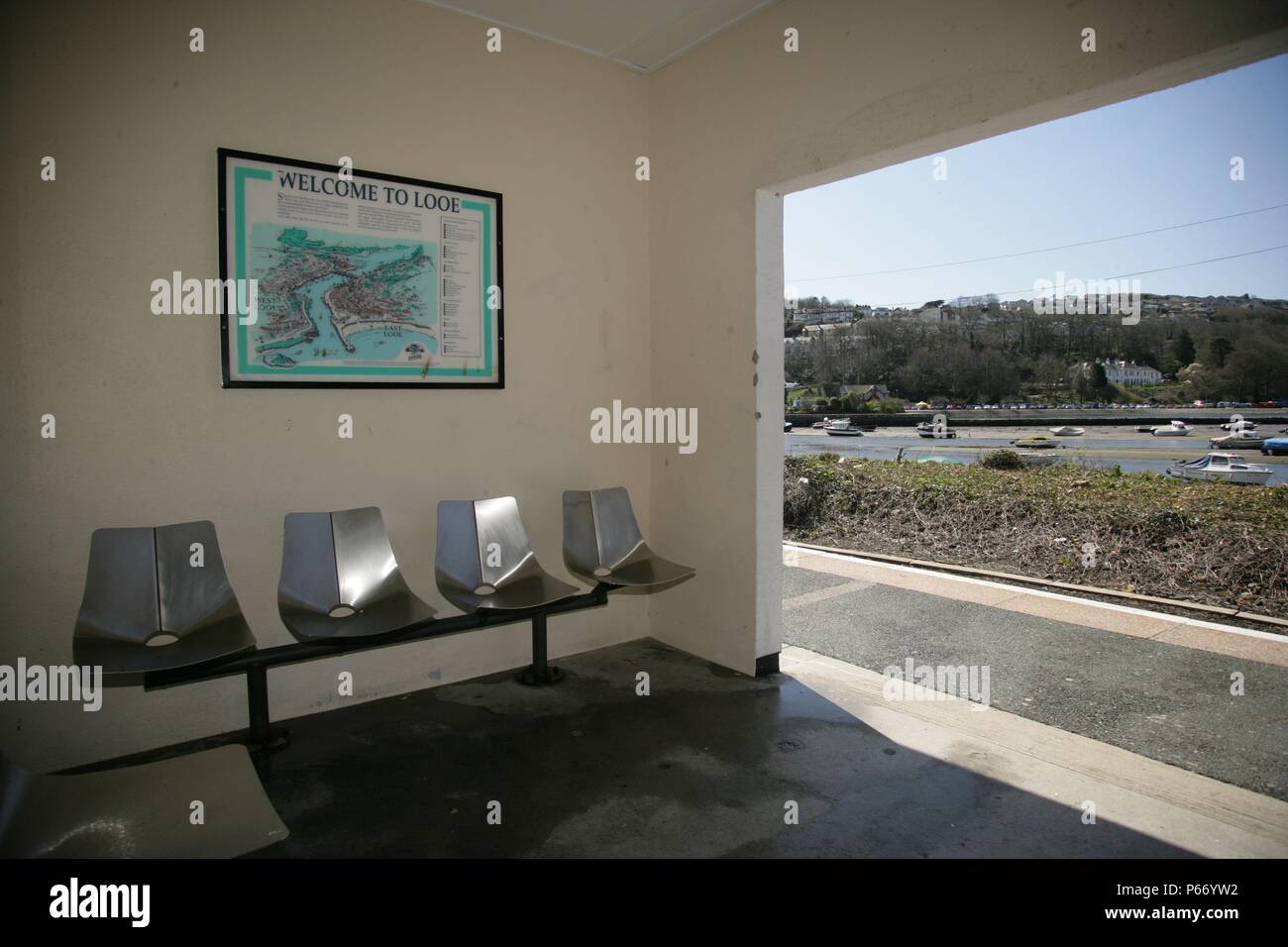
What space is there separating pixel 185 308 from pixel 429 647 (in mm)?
1923

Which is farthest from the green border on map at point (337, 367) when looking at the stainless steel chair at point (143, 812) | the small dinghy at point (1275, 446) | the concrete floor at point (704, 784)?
the small dinghy at point (1275, 446)

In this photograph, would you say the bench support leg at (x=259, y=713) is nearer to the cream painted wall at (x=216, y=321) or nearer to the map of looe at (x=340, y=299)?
the cream painted wall at (x=216, y=321)

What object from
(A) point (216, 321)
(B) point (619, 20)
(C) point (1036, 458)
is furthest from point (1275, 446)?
(A) point (216, 321)

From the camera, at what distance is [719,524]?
4.09 meters

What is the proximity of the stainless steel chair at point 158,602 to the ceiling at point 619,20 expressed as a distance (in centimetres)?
281

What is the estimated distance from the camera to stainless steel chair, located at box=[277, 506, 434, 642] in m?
3.07

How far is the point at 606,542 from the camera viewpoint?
404 cm

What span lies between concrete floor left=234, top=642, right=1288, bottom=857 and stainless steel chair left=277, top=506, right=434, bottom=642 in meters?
0.56

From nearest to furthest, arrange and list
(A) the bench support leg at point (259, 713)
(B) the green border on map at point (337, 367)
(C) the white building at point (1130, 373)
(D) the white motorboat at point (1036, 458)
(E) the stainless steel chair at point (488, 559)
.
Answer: (A) the bench support leg at point (259, 713)
(B) the green border on map at point (337, 367)
(E) the stainless steel chair at point (488, 559)
(C) the white building at point (1130, 373)
(D) the white motorboat at point (1036, 458)

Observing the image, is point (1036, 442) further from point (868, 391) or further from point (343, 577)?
point (343, 577)

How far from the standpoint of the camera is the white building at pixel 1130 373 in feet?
18.9
